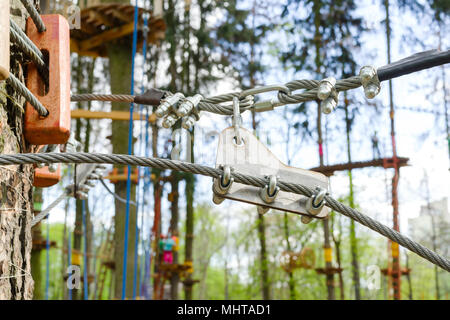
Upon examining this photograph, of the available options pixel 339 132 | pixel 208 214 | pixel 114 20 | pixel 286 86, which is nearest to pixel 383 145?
pixel 339 132

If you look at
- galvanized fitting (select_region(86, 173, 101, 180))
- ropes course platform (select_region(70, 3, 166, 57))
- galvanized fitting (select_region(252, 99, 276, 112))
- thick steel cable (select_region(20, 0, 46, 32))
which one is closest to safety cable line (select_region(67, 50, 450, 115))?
galvanized fitting (select_region(252, 99, 276, 112))

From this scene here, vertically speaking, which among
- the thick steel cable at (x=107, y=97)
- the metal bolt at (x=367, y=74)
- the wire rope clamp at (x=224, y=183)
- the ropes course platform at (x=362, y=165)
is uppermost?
Answer: the ropes course platform at (x=362, y=165)

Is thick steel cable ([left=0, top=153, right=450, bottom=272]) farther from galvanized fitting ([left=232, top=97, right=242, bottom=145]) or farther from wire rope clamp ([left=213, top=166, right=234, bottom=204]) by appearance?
galvanized fitting ([left=232, top=97, right=242, bottom=145])

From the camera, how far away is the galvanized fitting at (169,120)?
181cm

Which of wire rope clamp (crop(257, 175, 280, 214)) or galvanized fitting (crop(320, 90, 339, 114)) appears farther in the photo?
galvanized fitting (crop(320, 90, 339, 114))

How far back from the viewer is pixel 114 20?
625 centimetres

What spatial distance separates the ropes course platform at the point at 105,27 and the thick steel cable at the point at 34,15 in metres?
4.30

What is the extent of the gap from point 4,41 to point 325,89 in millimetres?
895

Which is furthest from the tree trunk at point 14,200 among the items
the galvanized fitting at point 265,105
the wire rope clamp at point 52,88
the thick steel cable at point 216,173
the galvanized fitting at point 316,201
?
the galvanized fitting at point 316,201

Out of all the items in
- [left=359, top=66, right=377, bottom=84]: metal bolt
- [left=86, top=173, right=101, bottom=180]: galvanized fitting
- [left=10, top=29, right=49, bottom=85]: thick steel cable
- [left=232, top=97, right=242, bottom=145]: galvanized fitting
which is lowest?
[left=232, top=97, right=242, bottom=145]: galvanized fitting

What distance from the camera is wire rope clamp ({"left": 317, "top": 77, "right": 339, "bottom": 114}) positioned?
1.71 meters

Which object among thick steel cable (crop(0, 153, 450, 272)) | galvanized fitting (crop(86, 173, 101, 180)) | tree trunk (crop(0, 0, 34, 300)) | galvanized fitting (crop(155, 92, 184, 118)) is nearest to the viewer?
thick steel cable (crop(0, 153, 450, 272))

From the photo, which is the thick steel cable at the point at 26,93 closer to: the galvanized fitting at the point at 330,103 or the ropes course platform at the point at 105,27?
the galvanized fitting at the point at 330,103

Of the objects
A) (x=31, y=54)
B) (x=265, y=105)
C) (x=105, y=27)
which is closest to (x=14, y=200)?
(x=31, y=54)
